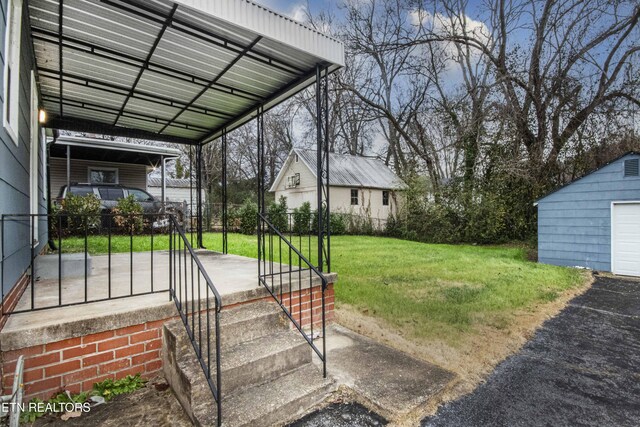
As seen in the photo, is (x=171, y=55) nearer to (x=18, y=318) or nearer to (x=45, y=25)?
(x=45, y=25)

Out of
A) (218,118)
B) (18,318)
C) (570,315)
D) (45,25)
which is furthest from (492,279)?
(45,25)

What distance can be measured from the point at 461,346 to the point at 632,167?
7565mm

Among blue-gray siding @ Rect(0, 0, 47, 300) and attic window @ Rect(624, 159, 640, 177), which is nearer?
blue-gray siding @ Rect(0, 0, 47, 300)

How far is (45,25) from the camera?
3.22 meters

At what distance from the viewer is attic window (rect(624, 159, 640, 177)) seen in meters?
7.66

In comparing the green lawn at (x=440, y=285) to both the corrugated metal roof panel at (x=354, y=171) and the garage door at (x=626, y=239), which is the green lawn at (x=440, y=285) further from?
the corrugated metal roof panel at (x=354, y=171)

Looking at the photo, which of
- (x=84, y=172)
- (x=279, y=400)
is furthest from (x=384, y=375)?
(x=84, y=172)

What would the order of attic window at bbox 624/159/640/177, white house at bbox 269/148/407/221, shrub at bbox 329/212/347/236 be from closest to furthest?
attic window at bbox 624/159/640/177 → shrub at bbox 329/212/347/236 → white house at bbox 269/148/407/221

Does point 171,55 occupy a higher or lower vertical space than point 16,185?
higher

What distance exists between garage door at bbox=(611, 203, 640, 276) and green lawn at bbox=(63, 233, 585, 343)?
988mm

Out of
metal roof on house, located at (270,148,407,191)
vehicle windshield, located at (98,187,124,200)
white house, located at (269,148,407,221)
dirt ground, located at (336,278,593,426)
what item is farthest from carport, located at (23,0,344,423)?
metal roof on house, located at (270,148,407,191)

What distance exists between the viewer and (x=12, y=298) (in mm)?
2643

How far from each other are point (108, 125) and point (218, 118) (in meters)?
2.29

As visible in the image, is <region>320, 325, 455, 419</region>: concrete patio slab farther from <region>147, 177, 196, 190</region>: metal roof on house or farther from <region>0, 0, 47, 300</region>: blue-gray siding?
<region>147, 177, 196, 190</region>: metal roof on house
